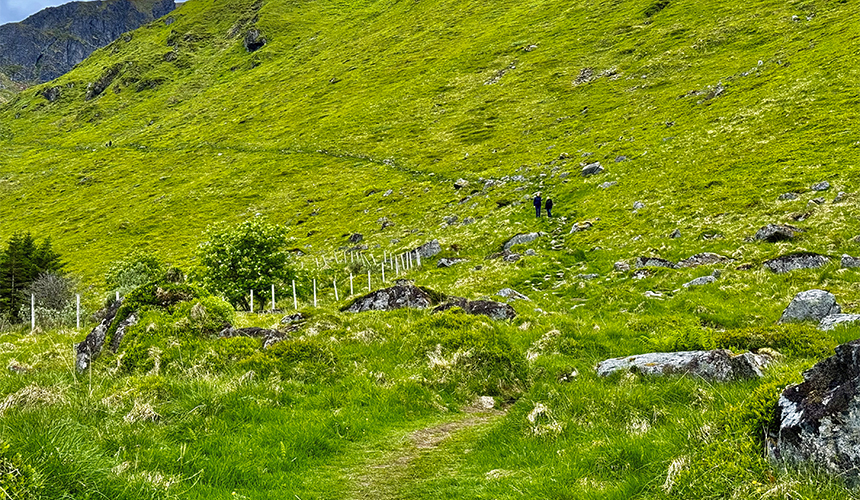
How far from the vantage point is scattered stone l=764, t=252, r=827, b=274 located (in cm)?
2269

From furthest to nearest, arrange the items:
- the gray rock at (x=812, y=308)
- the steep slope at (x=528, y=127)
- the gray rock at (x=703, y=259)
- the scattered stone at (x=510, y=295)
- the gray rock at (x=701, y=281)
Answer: the steep slope at (x=528, y=127), the gray rock at (x=703, y=259), the scattered stone at (x=510, y=295), the gray rock at (x=701, y=281), the gray rock at (x=812, y=308)

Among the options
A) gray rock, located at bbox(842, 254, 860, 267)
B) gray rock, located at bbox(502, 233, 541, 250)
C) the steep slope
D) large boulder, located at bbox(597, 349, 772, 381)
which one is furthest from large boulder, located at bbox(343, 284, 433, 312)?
gray rock, located at bbox(502, 233, 541, 250)

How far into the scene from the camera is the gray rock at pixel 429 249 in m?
44.2

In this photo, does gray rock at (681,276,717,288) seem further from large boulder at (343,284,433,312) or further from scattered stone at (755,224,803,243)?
large boulder at (343,284,433,312)

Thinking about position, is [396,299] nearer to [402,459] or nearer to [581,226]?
[402,459]

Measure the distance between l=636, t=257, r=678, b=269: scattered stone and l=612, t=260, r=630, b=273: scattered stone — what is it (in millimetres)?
608

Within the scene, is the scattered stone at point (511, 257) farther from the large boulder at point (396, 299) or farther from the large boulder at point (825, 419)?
the large boulder at point (825, 419)

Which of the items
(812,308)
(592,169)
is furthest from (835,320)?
(592,169)

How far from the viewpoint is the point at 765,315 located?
55.6 feet

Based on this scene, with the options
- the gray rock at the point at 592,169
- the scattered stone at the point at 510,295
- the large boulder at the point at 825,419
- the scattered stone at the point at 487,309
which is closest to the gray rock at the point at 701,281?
the scattered stone at the point at 510,295

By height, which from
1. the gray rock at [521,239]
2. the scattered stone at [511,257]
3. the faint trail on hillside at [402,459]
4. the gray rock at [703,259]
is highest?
the faint trail on hillside at [402,459]

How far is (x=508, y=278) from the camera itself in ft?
105

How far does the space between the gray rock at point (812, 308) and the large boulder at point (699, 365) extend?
606cm

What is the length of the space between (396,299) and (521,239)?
22232 mm
